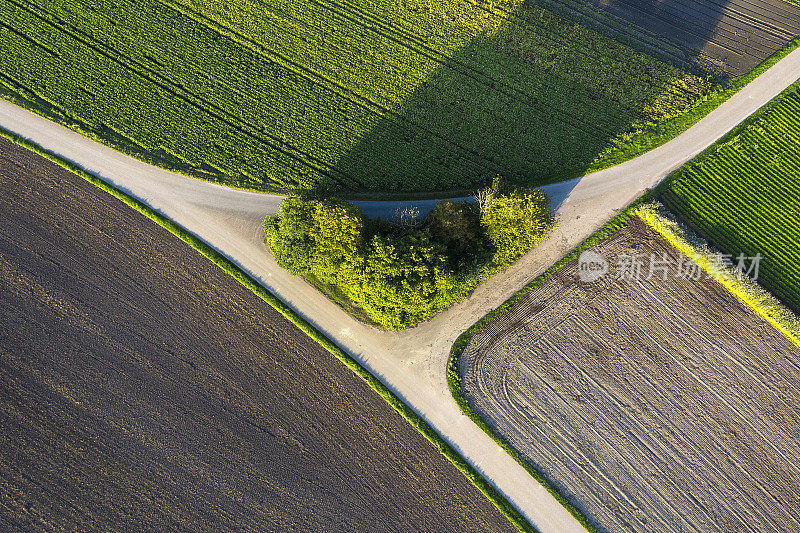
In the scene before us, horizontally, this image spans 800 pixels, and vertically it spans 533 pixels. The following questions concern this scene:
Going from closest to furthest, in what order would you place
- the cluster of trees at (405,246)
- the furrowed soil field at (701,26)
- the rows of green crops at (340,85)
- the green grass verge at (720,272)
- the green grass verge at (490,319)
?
1. the cluster of trees at (405,246)
2. the green grass verge at (490,319)
3. the green grass verge at (720,272)
4. the rows of green crops at (340,85)
5. the furrowed soil field at (701,26)

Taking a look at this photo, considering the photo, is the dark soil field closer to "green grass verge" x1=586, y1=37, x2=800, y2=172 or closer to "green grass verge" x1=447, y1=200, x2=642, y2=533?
"green grass verge" x1=447, y1=200, x2=642, y2=533

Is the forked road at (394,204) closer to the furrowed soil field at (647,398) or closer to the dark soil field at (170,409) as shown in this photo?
the furrowed soil field at (647,398)

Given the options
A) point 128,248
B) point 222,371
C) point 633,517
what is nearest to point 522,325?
point 633,517

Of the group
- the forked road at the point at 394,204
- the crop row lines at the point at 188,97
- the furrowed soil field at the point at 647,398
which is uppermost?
the crop row lines at the point at 188,97

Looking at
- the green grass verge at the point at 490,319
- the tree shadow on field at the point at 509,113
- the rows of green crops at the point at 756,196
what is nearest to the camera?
the green grass verge at the point at 490,319

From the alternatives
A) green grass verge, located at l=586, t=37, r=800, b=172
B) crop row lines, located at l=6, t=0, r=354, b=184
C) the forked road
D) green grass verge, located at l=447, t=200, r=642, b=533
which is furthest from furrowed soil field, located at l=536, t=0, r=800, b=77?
crop row lines, located at l=6, t=0, r=354, b=184


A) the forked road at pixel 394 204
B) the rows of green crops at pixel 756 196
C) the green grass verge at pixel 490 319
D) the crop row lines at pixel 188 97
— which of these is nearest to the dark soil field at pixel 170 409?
the forked road at pixel 394 204
